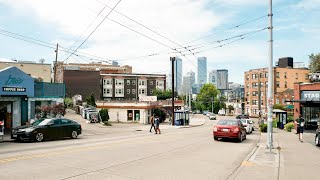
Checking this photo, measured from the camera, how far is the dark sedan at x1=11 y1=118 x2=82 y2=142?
18.9 m

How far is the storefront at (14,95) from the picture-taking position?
908 inches

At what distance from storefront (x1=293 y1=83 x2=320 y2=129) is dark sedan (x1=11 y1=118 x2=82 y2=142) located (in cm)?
2260

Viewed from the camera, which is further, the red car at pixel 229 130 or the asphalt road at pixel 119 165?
the red car at pixel 229 130

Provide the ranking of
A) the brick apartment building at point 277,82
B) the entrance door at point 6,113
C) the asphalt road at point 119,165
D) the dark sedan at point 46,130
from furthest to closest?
the brick apartment building at point 277,82, the entrance door at point 6,113, the dark sedan at point 46,130, the asphalt road at point 119,165

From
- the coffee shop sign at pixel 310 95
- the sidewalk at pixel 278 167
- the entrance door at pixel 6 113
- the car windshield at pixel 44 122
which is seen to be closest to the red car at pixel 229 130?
the sidewalk at pixel 278 167

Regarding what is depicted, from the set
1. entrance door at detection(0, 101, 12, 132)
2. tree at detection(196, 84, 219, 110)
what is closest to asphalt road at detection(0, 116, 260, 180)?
entrance door at detection(0, 101, 12, 132)

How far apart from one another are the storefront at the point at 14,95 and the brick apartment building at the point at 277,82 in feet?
227

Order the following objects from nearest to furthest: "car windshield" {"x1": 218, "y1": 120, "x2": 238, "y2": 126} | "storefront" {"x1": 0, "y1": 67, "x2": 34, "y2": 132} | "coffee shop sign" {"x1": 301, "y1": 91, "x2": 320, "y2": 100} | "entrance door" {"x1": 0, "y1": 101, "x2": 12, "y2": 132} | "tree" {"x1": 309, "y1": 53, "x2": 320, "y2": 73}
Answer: "car windshield" {"x1": 218, "y1": 120, "x2": 238, "y2": 126}
"storefront" {"x1": 0, "y1": 67, "x2": 34, "y2": 132}
"entrance door" {"x1": 0, "y1": 101, "x2": 12, "y2": 132}
"coffee shop sign" {"x1": 301, "y1": 91, "x2": 320, "y2": 100}
"tree" {"x1": 309, "y1": 53, "x2": 320, "y2": 73}

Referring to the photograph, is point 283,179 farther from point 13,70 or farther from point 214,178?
point 13,70

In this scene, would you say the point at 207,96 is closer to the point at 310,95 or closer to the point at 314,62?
the point at 314,62

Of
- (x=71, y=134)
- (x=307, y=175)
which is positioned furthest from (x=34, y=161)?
(x=71, y=134)

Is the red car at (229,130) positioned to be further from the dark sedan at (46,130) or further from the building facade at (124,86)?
the building facade at (124,86)

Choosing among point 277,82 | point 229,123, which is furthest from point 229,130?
point 277,82

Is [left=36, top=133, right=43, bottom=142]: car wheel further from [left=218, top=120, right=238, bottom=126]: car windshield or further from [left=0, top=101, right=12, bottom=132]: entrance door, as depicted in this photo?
[left=218, top=120, right=238, bottom=126]: car windshield
